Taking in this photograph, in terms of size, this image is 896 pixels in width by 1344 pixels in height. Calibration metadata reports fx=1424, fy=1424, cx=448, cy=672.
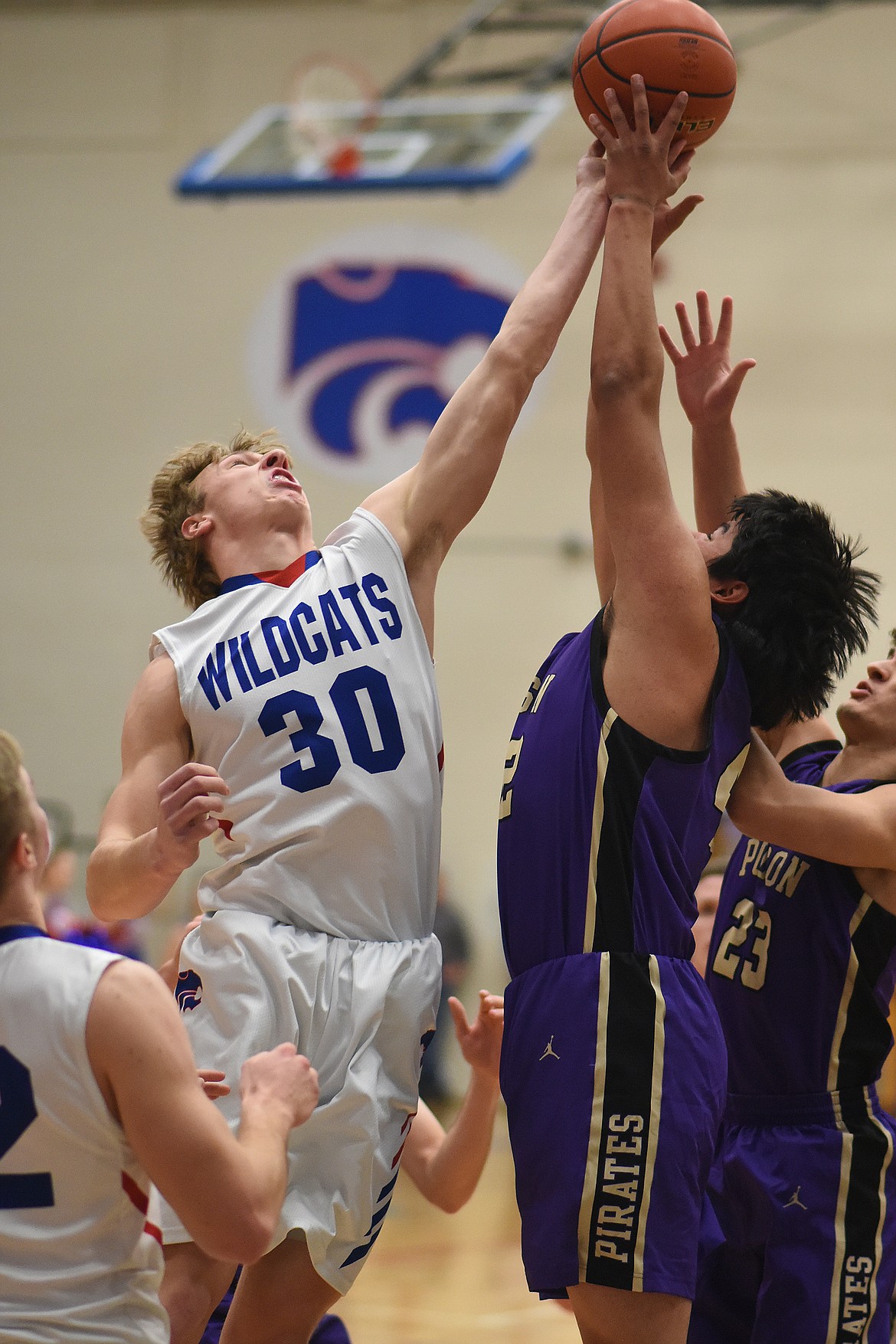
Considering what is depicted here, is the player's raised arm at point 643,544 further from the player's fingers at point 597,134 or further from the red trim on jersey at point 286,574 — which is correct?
the red trim on jersey at point 286,574

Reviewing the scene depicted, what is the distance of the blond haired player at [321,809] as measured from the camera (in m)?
2.88

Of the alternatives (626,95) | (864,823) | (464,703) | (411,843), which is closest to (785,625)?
(864,823)

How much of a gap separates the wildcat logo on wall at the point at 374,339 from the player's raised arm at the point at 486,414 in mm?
9457

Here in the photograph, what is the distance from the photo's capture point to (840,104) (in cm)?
1269

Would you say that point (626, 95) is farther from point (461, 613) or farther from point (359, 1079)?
point (461, 613)

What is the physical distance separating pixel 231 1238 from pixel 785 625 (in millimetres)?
1686

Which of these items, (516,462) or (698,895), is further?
(516,462)

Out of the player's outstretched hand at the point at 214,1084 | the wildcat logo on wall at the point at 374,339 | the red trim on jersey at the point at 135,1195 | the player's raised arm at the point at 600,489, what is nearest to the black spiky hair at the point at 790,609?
the player's raised arm at the point at 600,489

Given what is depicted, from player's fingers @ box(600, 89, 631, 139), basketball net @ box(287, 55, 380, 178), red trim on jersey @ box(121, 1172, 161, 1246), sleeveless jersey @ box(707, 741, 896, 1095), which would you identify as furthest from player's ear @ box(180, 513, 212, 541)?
basketball net @ box(287, 55, 380, 178)

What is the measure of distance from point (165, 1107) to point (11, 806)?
1.64ft

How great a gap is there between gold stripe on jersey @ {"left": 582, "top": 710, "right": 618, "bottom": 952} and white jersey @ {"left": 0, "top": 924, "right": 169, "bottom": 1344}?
3.47 ft

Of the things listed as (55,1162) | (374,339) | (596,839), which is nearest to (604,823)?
(596,839)

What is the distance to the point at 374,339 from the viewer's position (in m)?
13.0

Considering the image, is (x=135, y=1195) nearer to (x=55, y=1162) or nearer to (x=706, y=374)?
(x=55, y=1162)
